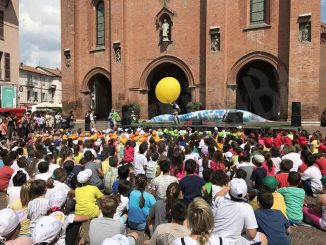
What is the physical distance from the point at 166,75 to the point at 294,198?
2557 centimetres

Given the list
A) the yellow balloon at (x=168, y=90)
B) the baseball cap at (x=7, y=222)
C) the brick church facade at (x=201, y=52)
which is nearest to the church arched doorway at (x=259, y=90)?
the brick church facade at (x=201, y=52)

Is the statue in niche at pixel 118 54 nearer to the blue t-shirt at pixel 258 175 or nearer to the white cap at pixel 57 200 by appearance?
the blue t-shirt at pixel 258 175

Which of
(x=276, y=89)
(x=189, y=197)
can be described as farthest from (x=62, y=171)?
(x=276, y=89)

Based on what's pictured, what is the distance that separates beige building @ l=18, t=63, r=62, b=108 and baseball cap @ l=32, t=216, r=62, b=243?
71.4 meters

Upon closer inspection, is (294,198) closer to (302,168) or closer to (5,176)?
(302,168)

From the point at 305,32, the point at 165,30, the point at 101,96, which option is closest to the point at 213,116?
the point at 305,32

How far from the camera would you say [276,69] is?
80.3ft

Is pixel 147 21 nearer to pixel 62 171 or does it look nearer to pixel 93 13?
pixel 93 13

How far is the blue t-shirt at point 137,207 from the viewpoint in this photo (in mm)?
6297

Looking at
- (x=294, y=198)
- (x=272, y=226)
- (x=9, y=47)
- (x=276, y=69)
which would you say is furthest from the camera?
(x=9, y=47)

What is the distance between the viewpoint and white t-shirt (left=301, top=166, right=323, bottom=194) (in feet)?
27.6

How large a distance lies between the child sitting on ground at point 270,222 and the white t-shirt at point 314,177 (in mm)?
3630

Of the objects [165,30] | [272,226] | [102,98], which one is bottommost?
[272,226]

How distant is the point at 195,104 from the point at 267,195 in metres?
21.0
